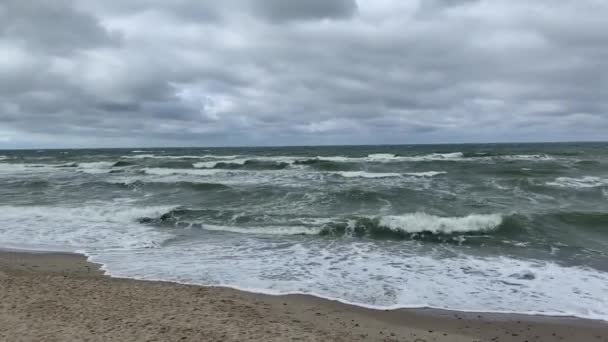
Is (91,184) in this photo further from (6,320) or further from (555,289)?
(555,289)

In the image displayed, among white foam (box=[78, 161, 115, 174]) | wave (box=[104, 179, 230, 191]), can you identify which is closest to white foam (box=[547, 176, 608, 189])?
wave (box=[104, 179, 230, 191])

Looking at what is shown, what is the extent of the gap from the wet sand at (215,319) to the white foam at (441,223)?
20.4 ft

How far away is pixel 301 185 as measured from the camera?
2280 centimetres

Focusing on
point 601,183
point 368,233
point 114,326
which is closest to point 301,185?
point 368,233

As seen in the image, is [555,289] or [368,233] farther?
[368,233]

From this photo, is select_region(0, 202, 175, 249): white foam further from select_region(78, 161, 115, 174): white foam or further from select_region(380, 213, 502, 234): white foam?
select_region(78, 161, 115, 174): white foam

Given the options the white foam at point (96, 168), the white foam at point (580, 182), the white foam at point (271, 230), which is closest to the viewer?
the white foam at point (271, 230)

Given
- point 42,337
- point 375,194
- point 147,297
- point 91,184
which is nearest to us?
point 42,337

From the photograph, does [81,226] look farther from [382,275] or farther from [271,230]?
[382,275]

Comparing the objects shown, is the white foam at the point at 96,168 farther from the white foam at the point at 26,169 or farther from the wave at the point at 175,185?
the wave at the point at 175,185

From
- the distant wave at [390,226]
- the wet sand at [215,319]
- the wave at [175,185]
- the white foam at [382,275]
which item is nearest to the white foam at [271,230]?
the distant wave at [390,226]

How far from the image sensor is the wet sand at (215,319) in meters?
5.11

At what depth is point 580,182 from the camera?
75.3 ft

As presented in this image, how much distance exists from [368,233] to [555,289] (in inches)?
213
